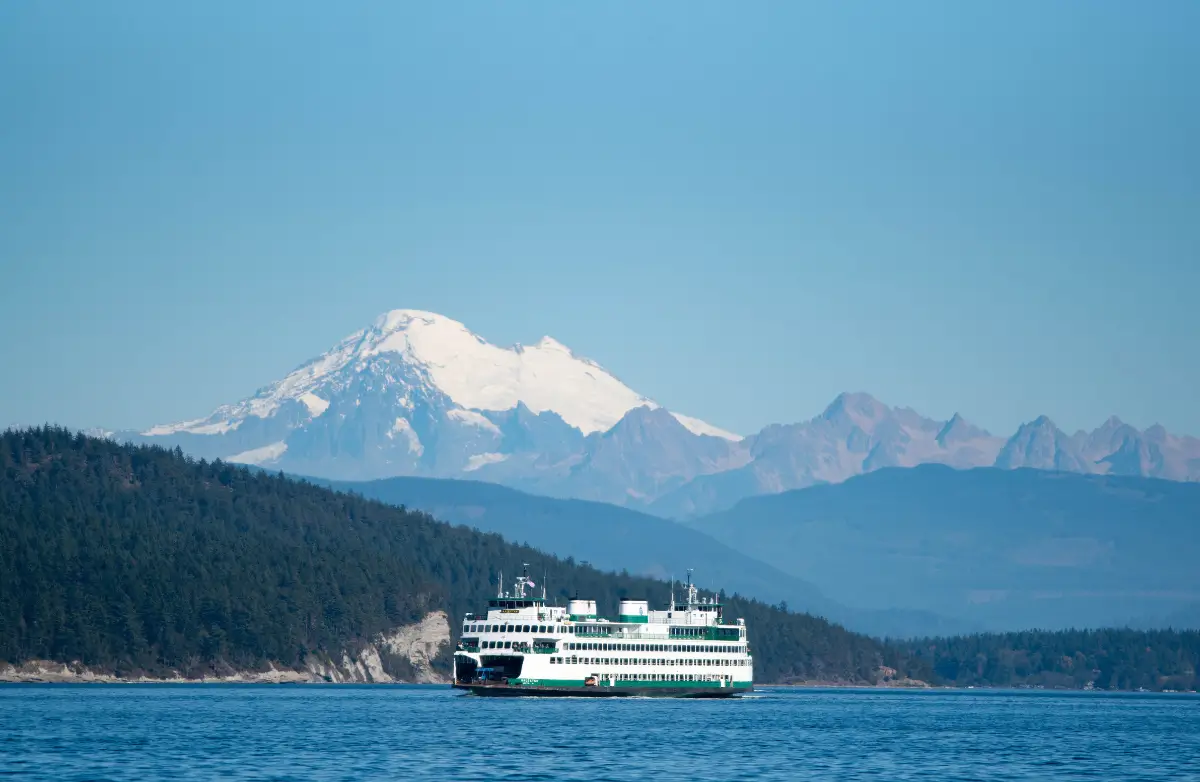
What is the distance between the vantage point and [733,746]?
15212 centimetres

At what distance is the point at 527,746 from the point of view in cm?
14562

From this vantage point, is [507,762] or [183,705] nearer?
[507,762]

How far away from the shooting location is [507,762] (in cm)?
13188

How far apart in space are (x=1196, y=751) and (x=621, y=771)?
203ft

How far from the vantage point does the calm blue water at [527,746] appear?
125375 mm

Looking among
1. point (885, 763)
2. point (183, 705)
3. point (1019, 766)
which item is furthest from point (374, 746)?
point (183, 705)

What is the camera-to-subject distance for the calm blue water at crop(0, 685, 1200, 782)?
125 m

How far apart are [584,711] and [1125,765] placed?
61582 mm

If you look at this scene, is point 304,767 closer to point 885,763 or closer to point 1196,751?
point 885,763

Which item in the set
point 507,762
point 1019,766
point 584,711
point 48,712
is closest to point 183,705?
point 48,712

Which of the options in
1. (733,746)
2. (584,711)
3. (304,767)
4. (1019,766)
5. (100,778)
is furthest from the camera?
(584,711)

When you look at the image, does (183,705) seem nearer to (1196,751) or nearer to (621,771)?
(621,771)

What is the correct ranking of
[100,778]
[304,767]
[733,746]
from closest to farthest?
[100,778], [304,767], [733,746]

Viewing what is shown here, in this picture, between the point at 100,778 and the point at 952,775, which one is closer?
the point at 100,778
